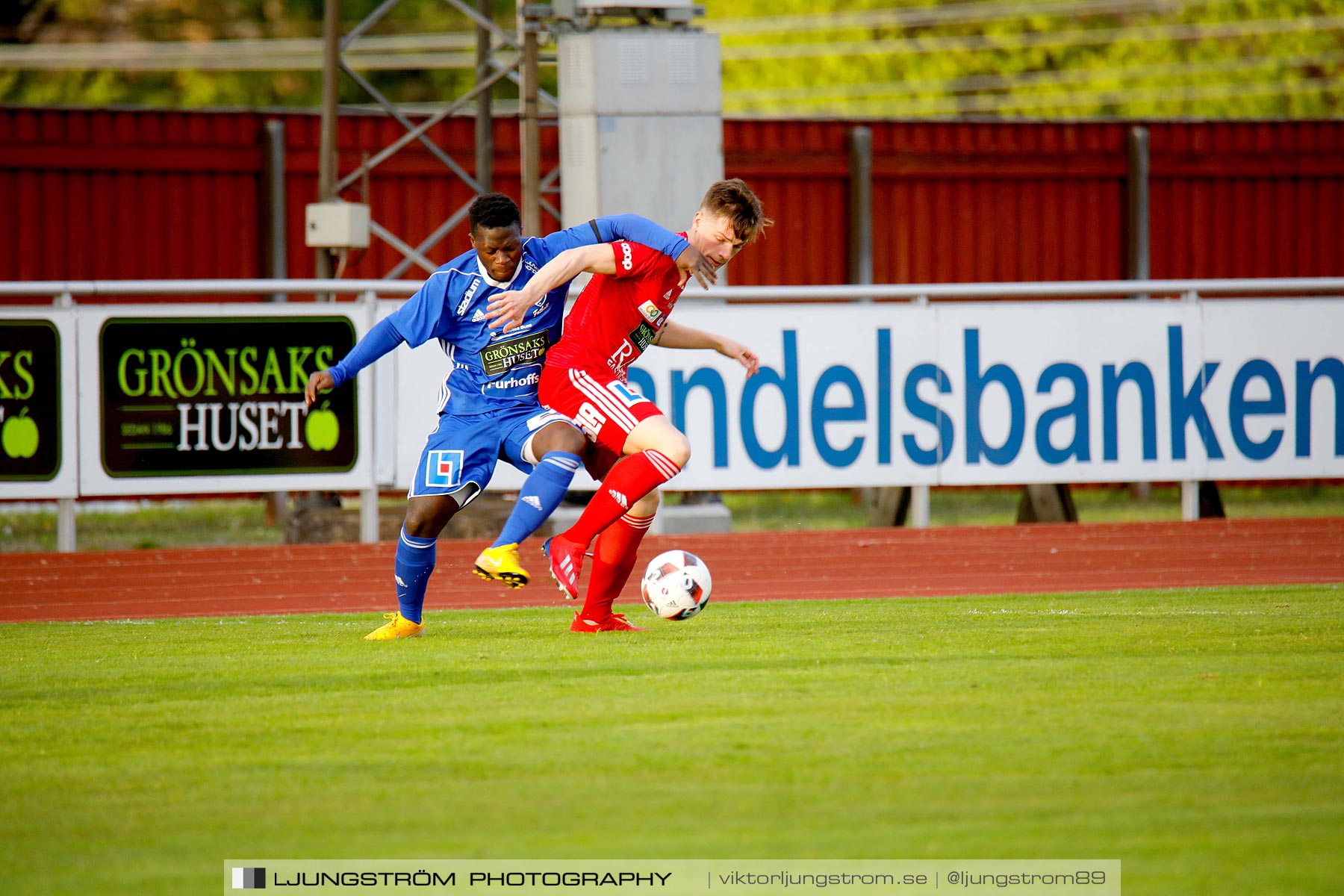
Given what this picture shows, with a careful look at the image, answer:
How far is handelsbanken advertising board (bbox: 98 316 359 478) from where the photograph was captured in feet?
36.1

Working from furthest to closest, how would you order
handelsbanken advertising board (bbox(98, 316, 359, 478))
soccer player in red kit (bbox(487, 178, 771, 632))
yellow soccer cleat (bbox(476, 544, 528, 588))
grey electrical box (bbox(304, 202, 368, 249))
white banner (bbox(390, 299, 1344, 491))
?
1. grey electrical box (bbox(304, 202, 368, 249))
2. white banner (bbox(390, 299, 1344, 491))
3. handelsbanken advertising board (bbox(98, 316, 359, 478))
4. soccer player in red kit (bbox(487, 178, 771, 632))
5. yellow soccer cleat (bbox(476, 544, 528, 588))

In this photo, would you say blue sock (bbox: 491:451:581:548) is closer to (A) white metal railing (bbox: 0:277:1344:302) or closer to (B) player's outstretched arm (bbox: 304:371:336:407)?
(B) player's outstretched arm (bbox: 304:371:336:407)

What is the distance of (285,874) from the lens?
3.72 m

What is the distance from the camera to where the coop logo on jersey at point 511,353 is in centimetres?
718

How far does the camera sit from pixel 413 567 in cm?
711

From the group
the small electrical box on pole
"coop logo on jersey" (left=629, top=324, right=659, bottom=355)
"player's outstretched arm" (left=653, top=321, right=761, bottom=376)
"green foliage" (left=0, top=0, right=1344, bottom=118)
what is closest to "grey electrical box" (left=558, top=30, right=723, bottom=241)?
the small electrical box on pole

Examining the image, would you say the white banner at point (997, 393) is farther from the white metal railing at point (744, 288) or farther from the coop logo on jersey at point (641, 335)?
the coop logo on jersey at point (641, 335)

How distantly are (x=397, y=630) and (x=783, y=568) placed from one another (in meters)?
3.62

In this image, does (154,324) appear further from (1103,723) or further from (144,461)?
(1103,723)

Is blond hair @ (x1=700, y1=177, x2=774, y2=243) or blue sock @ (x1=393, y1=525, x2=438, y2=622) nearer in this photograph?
blond hair @ (x1=700, y1=177, x2=774, y2=243)

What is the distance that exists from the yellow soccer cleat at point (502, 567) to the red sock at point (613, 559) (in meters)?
0.64

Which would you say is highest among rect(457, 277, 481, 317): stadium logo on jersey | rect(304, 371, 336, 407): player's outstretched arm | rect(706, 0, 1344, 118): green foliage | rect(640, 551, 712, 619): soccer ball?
rect(706, 0, 1344, 118): green foliage

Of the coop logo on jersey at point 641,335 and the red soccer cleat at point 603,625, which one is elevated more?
the coop logo on jersey at point 641,335

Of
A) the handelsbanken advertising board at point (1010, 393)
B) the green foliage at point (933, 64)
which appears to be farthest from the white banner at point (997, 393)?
the green foliage at point (933, 64)
